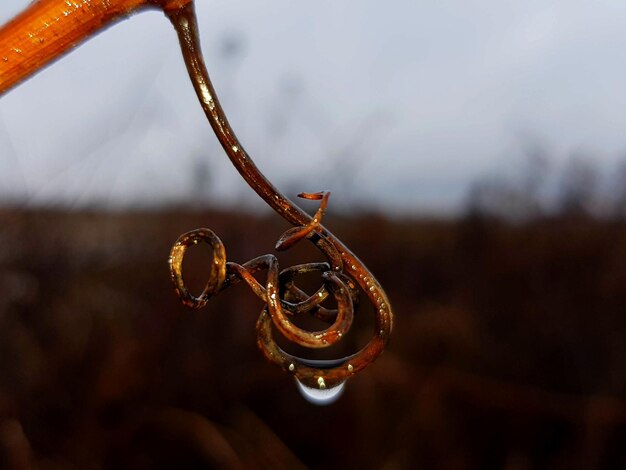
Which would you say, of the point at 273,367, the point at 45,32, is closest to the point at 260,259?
the point at 45,32

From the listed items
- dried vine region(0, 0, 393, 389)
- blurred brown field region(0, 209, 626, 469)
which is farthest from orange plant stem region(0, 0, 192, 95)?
blurred brown field region(0, 209, 626, 469)

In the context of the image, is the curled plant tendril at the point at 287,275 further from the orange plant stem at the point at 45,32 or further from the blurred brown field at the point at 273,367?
the blurred brown field at the point at 273,367

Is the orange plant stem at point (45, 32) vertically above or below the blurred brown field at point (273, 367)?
above

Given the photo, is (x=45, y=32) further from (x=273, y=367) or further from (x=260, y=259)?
(x=273, y=367)

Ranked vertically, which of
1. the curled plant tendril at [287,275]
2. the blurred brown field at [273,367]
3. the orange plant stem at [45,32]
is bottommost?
the blurred brown field at [273,367]

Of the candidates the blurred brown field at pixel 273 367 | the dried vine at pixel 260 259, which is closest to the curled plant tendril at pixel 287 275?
the dried vine at pixel 260 259

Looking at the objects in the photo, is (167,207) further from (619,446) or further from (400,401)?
(619,446)

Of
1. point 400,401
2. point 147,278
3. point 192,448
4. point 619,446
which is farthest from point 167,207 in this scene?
point 619,446
